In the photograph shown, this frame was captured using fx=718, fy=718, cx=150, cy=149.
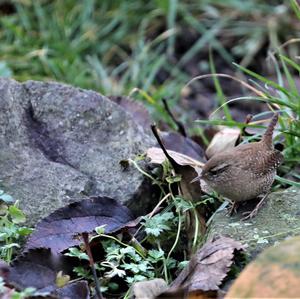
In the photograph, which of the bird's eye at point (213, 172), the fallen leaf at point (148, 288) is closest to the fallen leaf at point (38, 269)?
the fallen leaf at point (148, 288)

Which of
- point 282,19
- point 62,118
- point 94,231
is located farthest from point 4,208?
point 282,19

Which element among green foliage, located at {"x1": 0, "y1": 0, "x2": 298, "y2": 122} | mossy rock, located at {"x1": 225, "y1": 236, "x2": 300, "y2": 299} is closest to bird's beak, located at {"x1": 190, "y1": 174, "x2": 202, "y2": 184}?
mossy rock, located at {"x1": 225, "y1": 236, "x2": 300, "y2": 299}

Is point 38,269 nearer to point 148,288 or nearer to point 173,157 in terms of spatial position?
point 148,288

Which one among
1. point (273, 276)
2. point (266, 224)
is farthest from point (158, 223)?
point (273, 276)

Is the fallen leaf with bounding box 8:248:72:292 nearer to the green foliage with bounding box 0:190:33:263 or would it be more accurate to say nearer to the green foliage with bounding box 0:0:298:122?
the green foliage with bounding box 0:190:33:263

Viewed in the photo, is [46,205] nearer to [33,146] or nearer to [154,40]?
[33,146]

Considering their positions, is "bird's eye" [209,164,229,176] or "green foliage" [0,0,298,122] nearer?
"bird's eye" [209,164,229,176]

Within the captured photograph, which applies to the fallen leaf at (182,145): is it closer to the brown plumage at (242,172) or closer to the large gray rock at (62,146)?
the large gray rock at (62,146)
